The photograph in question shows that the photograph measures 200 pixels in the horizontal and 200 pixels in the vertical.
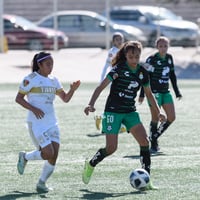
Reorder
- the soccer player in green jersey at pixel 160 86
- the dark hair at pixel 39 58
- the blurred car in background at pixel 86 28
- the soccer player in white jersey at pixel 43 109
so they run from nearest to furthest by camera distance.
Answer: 1. the soccer player in white jersey at pixel 43 109
2. the dark hair at pixel 39 58
3. the soccer player in green jersey at pixel 160 86
4. the blurred car in background at pixel 86 28

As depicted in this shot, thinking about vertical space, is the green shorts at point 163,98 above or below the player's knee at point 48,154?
below

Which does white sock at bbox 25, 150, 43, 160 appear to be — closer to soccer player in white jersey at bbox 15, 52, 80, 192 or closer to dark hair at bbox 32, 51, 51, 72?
soccer player in white jersey at bbox 15, 52, 80, 192

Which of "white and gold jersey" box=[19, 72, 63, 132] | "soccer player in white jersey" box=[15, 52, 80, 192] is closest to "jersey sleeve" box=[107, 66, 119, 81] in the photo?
"soccer player in white jersey" box=[15, 52, 80, 192]

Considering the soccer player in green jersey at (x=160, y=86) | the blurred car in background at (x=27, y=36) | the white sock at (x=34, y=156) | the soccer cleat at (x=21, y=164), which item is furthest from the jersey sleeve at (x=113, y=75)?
the blurred car in background at (x=27, y=36)

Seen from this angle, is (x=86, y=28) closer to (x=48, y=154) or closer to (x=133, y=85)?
(x=133, y=85)

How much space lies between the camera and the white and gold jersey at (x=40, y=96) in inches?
417

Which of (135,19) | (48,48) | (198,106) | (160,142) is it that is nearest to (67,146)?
(160,142)

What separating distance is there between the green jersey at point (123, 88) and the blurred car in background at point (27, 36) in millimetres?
27028

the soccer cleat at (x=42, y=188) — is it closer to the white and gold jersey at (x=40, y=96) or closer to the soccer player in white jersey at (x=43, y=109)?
the soccer player in white jersey at (x=43, y=109)

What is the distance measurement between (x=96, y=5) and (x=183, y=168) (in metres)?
35.5

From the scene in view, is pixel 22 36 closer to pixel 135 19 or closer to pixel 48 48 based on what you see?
pixel 48 48

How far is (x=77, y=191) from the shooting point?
1057 cm

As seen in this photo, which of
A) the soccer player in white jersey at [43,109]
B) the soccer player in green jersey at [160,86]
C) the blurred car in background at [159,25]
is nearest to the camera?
the soccer player in white jersey at [43,109]

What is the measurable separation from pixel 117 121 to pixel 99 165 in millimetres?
1956
